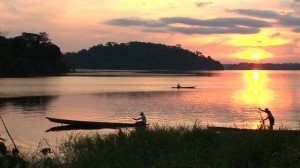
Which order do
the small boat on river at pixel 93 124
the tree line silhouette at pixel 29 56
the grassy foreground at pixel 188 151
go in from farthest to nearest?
1. the tree line silhouette at pixel 29 56
2. the small boat on river at pixel 93 124
3. the grassy foreground at pixel 188 151

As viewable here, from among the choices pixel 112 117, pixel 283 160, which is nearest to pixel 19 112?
pixel 112 117

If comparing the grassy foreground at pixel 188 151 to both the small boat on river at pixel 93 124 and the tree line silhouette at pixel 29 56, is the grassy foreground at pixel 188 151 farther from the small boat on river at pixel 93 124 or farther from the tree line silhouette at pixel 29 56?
the tree line silhouette at pixel 29 56

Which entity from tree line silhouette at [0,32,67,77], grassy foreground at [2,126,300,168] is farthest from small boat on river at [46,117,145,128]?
tree line silhouette at [0,32,67,77]

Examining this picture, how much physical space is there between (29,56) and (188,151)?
139 metres

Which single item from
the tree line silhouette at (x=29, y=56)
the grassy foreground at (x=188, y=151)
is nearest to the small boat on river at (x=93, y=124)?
the grassy foreground at (x=188, y=151)

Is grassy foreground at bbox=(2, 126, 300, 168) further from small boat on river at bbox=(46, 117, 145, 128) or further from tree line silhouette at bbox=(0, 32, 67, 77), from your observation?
Answer: tree line silhouette at bbox=(0, 32, 67, 77)

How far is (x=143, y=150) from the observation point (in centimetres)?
1231

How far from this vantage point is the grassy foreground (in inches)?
412

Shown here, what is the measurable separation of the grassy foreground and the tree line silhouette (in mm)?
118524

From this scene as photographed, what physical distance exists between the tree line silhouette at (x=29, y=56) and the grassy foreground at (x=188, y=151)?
119 m

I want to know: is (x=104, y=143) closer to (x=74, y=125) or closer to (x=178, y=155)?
(x=178, y=155)

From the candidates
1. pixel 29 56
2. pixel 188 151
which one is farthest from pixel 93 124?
pixel 29 56

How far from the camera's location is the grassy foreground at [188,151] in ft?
34.4

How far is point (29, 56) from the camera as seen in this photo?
144 m
